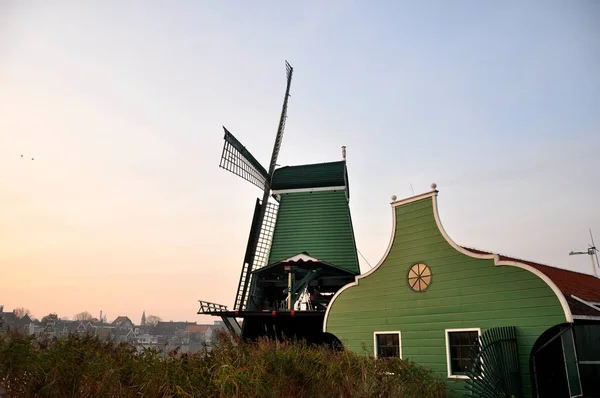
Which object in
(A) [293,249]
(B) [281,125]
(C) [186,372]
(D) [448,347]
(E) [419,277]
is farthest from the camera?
(B) [281,125]

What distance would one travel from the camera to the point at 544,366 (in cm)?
991

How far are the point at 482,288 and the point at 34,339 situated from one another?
10.3 metres

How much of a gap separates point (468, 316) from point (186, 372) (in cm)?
690

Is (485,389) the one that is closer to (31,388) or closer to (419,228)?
(419,228)

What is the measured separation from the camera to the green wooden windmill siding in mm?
22766

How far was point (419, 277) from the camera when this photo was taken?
1131cm

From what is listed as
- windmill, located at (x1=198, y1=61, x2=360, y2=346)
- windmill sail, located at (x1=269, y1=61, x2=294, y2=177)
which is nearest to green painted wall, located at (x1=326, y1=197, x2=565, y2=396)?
windmill, located at (x1=198, y1=61, x2=360, y2=346)

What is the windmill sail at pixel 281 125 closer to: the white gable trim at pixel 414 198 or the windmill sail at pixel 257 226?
the windmill sail at pixel 257 226

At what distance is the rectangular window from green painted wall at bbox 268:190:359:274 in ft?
31.2

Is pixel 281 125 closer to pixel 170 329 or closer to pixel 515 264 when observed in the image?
pixel 515 264

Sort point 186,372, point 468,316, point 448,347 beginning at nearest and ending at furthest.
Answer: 1. point 186,372
2. point 468,316
3. point 448,347

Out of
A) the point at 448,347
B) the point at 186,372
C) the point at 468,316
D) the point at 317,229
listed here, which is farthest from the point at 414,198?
the point at 317,229

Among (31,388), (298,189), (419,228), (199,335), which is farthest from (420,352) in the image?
(199,335)

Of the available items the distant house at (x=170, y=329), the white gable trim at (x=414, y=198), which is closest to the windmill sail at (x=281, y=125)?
the white gable trim at (x=414, y=198)
